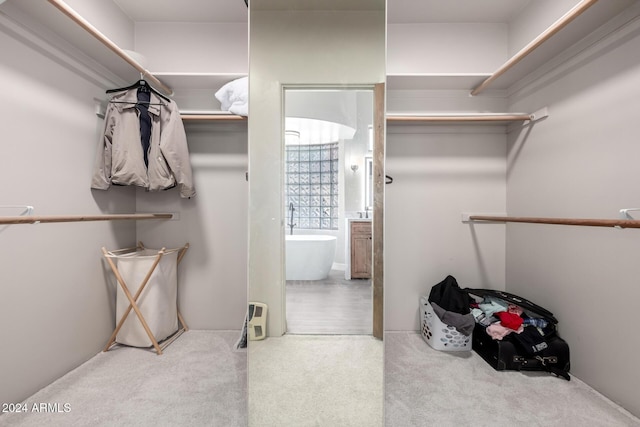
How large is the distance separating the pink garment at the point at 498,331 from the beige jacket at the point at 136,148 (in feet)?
7.59

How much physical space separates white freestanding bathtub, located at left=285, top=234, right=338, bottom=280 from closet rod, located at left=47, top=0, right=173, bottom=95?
4.86 ft

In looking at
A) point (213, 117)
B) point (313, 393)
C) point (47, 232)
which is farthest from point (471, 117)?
point (47, 232)

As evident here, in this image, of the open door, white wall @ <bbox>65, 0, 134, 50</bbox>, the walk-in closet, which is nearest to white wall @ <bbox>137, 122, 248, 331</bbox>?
the walk-in closet

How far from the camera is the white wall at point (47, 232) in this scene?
1.40m

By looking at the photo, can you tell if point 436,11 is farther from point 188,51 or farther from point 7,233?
point 7,233

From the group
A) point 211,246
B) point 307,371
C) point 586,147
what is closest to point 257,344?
point 307,371

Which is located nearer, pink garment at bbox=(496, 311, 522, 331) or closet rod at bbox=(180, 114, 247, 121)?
pink garment at bbox=(496, 311, 522, 331)

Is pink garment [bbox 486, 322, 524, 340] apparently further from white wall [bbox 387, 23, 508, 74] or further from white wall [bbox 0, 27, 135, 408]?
white wall [bbox 0, 27, 135, 408]

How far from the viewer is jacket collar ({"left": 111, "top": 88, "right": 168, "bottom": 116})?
6.03 feet

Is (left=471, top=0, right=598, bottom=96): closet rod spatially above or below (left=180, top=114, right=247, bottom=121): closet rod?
above

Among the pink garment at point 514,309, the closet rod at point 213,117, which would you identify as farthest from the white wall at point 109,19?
the pink garment at point 514,309

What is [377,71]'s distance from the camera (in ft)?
4.24

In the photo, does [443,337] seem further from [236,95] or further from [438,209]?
[236,95]

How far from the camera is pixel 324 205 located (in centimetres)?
152
